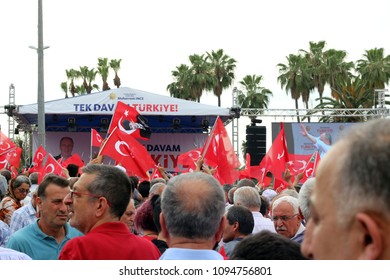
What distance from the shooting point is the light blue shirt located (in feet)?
17.0

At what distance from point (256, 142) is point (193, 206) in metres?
29.2

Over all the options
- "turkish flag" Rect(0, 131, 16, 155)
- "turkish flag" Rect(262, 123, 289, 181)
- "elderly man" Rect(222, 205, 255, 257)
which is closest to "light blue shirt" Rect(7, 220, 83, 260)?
"elderly man" Rect(222, 205, 255, 257)

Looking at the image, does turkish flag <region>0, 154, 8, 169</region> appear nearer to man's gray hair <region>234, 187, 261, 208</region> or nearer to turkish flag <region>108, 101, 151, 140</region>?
turkish flag <region>108, 101, 151, 140</region>

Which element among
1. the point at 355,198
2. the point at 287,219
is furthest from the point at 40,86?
the point at 355,198

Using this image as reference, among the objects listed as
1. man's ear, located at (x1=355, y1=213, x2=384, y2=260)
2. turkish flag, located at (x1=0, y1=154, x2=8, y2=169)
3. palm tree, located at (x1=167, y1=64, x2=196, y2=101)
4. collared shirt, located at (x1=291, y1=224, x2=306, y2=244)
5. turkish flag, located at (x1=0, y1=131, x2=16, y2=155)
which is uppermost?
palm tree, located at (x1=167, y1=64, x2=196, y2=101)

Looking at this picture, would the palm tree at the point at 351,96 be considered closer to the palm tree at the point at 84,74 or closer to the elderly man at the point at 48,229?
the palm tree at the point at 84,74

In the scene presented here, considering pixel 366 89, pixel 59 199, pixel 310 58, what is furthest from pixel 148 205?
pixel 310 58

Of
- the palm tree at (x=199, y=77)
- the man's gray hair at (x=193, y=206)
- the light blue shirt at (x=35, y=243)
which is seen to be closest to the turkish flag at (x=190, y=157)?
the light blue shirt at (x=35, y=243)

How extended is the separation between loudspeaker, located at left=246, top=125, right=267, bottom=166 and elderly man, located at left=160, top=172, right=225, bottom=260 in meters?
28.6

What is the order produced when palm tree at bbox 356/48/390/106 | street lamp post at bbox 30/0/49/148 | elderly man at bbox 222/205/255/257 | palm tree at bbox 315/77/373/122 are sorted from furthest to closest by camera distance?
palm tree at bbox 356/48/390/106, palm tree at bbox 315/77/373/122, street lamp post at bbox 30/0/49/148, elderly man at bbox 222/205/255/257

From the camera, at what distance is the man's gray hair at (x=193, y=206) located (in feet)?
11.2

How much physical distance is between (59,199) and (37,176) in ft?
24.1

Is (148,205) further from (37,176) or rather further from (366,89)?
(366,89)

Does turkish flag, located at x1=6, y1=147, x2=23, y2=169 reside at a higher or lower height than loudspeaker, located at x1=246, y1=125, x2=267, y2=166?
lower
